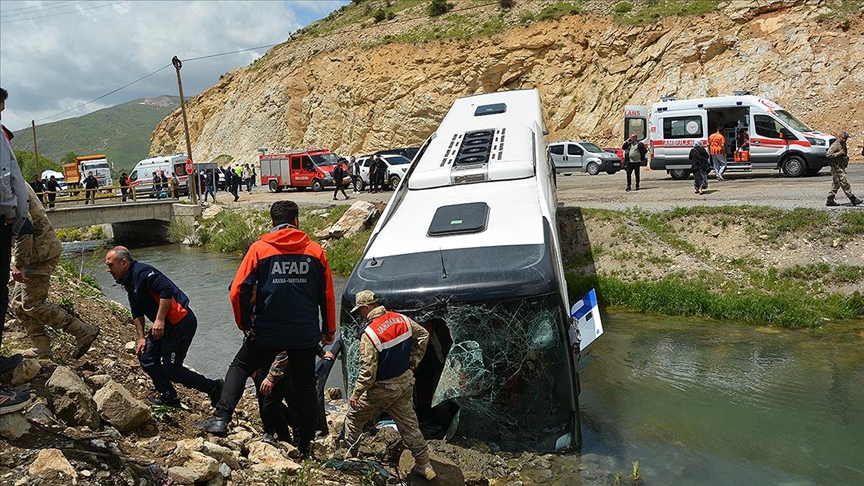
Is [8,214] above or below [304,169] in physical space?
below

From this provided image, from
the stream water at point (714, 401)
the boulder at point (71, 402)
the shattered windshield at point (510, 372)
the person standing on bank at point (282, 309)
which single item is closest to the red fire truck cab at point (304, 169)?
the stream water at point (714, 401)

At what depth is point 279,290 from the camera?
16.4 ft

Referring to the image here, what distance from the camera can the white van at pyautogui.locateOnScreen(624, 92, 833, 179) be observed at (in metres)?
19.5

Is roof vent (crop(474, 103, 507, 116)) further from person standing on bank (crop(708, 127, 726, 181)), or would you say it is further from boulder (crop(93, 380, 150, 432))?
person standing on bank (crop(708, 127, 726, 181))

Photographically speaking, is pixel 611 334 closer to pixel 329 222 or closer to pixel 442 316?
pixel 442 316

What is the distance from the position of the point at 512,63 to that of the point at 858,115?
17.9 metres

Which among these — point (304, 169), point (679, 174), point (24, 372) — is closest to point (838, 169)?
point (679, 174)

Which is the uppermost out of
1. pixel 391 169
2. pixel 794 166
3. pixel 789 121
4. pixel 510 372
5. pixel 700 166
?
pixel 789 121

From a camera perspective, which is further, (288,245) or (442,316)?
(442,316)

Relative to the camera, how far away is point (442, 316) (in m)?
6.03

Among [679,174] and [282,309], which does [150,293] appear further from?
[679,174]

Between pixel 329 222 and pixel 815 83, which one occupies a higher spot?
pixel 815 83

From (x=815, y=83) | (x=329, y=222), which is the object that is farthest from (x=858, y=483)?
(x=815, y=83)

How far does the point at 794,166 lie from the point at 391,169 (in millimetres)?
14329
